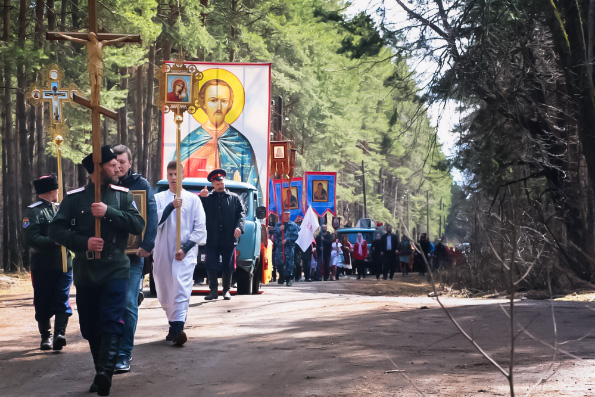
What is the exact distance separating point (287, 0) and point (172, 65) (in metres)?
22.0

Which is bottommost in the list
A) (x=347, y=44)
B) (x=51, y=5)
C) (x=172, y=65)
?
(x=172, y=65)

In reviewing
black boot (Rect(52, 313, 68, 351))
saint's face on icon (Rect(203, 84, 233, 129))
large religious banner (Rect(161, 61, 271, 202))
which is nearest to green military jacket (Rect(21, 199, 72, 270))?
black boot (Rect(52, 313, 68, 351))

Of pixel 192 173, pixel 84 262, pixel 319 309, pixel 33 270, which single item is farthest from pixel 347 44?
pixel 84 262

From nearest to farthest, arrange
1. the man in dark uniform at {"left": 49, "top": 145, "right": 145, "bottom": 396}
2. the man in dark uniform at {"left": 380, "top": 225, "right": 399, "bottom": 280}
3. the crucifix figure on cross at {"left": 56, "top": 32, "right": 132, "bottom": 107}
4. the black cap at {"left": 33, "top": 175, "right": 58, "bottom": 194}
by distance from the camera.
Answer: the man in dark uniform at {"left": 49, "top": 145, "right": 145, "bottom": 396}, the crucifix figure on cross at {"left": 56, "top": 32, "right": 132, "bottom": 107}, the black cap at {"left": 33, "top": 175, "right": 58, "bottom": 194}, the man in dark uniform at {"left": 380, "top": 225, "right": 399, "bottom": 280}

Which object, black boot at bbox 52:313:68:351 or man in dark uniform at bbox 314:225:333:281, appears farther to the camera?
man in dark uniform at bbox 314:225:333:281

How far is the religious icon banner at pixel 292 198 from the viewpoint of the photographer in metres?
33.1

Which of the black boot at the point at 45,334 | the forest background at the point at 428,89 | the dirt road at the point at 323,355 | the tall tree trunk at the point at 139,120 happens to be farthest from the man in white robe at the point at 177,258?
the tall tree trunk at the point at 139,120

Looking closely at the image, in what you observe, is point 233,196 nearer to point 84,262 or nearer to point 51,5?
point 84,262

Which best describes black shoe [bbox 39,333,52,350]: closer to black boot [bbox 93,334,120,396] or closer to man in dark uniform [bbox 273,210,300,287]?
black boot [bbox 93,334,120,396]

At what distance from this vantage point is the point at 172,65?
15.3 metres

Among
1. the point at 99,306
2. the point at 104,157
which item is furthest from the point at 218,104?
the point at 99,306

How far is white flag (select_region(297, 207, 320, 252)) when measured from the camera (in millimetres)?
29625

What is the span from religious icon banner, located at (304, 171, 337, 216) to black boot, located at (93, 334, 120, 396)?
2702cm

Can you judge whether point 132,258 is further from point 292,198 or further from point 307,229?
point 292,198
